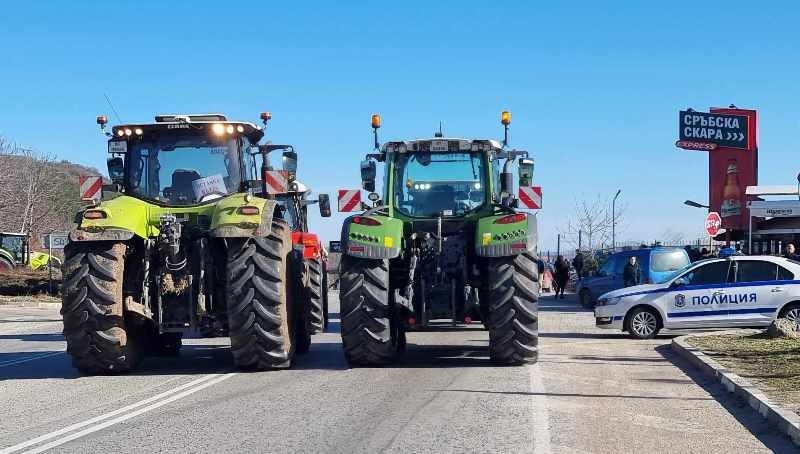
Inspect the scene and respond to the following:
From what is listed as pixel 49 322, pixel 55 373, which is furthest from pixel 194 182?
pixel 49 322

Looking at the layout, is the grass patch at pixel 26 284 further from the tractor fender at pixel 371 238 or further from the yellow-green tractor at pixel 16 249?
Result: the tractor fender at pixel 371 238

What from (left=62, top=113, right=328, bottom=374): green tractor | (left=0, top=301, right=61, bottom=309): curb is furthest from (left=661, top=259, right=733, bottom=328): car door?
(left=0, top=301, right=61, bottom=309): curb

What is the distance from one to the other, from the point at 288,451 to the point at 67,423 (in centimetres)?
253

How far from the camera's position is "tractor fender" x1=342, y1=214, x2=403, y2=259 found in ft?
41.3

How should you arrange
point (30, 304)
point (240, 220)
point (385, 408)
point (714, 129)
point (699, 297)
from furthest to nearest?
point (714, 129) < point (30, 304) < point (699, 297) < point (240, 220) < point (385, 408)

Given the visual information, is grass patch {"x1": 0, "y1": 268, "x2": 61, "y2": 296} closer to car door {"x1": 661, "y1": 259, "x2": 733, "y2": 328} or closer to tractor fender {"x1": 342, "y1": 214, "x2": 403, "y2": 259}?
car door {"x1": 661, "y1": 259, "x2": 733, "y2": 328}

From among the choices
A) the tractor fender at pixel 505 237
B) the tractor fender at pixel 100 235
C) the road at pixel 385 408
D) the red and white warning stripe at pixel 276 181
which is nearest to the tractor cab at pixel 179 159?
the red and white warning stripe at pixel 276 181

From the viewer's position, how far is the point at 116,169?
1344 centimetres

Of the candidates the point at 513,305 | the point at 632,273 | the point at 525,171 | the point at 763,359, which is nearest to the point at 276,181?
the point at 525,171

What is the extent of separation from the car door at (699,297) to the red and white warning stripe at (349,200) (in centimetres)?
661

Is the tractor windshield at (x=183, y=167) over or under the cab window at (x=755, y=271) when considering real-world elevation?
over

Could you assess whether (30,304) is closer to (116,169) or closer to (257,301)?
(116,169)

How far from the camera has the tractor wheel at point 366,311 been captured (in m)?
12.5

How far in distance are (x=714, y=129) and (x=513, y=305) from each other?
1178 inches
